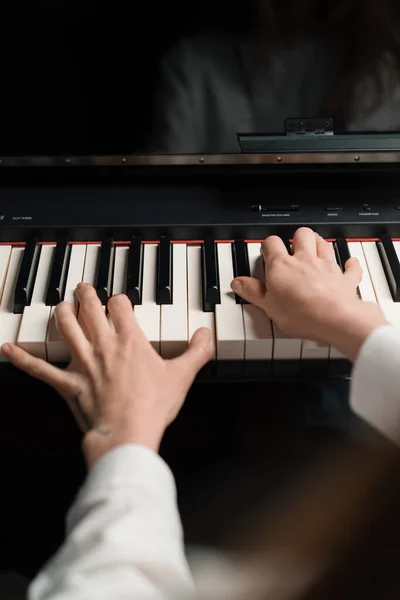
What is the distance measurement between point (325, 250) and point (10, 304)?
0.50 m

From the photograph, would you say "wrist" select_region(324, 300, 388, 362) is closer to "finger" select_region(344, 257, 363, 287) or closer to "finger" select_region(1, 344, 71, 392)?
"finger" select_region(344, 257, 363, 287)

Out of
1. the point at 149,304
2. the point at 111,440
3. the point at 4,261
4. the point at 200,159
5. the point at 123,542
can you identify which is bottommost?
the point at 123,542

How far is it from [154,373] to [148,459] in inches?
5.7

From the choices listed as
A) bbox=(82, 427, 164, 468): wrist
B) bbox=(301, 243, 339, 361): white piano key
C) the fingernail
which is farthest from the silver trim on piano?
bbox=(82, 427, 164, 468): wrist

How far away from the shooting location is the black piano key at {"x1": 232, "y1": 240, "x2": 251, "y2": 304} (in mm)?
1032

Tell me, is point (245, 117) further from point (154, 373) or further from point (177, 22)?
point (154, 373)

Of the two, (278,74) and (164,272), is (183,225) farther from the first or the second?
(278,74)

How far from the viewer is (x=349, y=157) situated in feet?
3.51

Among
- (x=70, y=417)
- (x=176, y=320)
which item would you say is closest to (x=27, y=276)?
(x=176, y=320)

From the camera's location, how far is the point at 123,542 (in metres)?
0.69

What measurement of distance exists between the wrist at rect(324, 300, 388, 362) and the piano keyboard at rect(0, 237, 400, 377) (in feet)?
0.14

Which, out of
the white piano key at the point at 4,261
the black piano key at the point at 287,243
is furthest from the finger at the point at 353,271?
the white piano key at the point at 4,261

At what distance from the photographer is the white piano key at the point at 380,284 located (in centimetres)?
97

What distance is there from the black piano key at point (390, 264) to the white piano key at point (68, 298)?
0.49 meters
